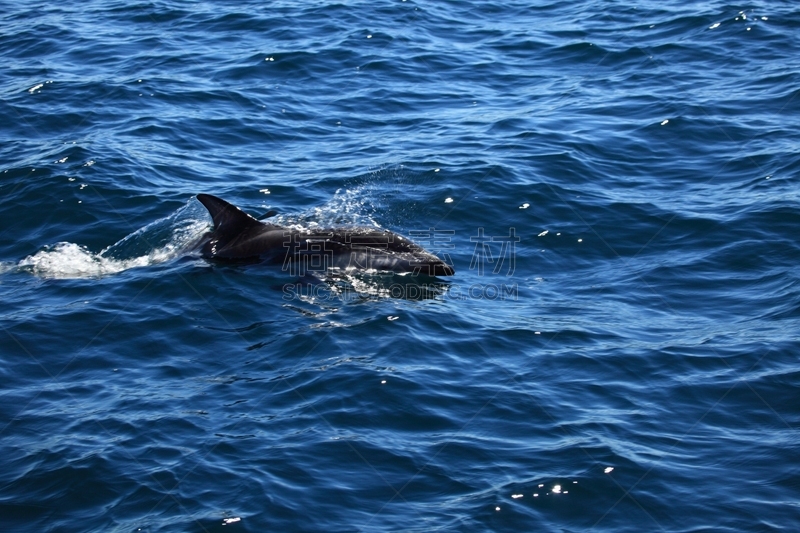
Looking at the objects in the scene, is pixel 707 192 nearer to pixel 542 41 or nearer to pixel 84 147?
pixel 542 41

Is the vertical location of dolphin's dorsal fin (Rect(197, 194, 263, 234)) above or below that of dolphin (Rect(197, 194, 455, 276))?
above

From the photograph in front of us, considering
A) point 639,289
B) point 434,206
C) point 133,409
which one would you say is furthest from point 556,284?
point 133,409

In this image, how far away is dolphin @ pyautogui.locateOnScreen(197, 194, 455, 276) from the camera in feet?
40.5

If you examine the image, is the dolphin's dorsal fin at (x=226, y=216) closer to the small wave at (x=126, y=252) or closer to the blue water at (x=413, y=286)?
the blue water at (x=413, y=286)

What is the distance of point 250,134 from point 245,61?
419cm

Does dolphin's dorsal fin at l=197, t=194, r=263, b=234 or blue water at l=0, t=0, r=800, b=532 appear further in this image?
dolphin's dorsal fin at l=197, t=194, r=263, b=234

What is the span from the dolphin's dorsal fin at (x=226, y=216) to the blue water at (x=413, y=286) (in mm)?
640

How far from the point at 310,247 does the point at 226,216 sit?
1282mm
